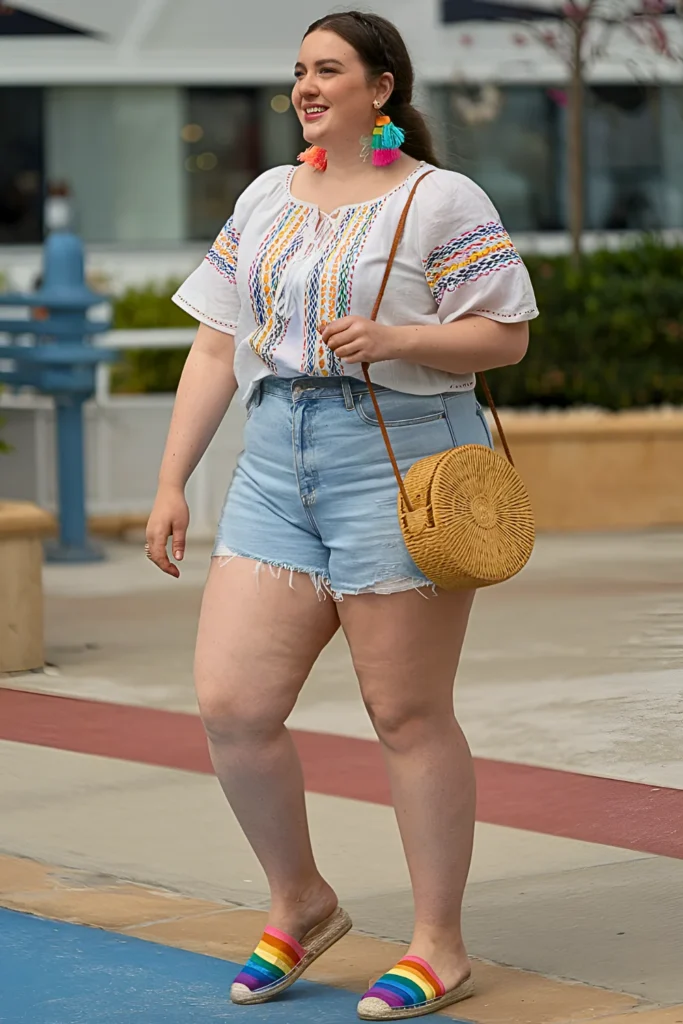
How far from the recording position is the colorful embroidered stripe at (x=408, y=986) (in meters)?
3.59

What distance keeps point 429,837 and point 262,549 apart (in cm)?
59

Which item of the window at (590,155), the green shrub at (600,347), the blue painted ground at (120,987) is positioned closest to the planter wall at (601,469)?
the green shrub at (600,347)

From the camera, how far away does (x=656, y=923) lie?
4.20 meters

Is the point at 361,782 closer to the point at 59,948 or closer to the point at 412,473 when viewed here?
the point at 59,948

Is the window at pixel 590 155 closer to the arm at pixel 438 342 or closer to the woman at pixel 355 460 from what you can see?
the woman at pixel 355 460

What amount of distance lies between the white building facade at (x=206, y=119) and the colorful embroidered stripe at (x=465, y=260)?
52.4 feet

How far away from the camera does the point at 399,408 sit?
362 cm

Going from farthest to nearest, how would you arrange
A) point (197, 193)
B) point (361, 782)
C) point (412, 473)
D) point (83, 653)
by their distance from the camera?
point (197, 193), point (83, 653), point (361, 782), point (412, 473)

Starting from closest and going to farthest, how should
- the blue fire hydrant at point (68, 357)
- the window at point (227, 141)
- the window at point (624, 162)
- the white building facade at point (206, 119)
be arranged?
the blue fire hydrant at point (68, 357) < the white building facade at point (206, 119) < the window at point (227, 141) < the window at point (624, 162)

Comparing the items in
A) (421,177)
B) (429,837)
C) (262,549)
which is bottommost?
(429,837)

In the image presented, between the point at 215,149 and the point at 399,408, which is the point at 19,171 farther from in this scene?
the point at 399,408

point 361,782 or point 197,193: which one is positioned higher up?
point 361,782

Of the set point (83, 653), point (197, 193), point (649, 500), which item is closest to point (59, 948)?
point (83, 653)

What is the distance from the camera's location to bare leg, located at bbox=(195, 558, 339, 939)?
11.9 feet
